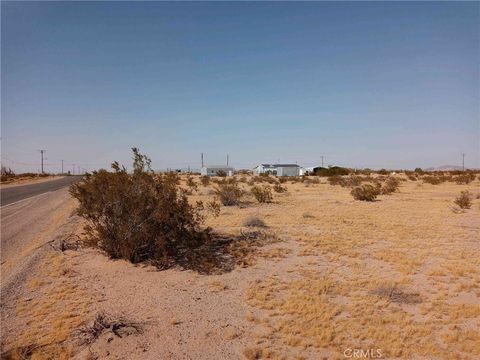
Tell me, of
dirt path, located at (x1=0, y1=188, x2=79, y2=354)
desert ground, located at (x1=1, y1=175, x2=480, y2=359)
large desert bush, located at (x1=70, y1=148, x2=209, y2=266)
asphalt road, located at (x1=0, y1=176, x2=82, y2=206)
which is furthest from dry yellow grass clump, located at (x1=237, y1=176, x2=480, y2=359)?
asphalt road, located at (x1=0, y1=176, x2=82, y2=206)

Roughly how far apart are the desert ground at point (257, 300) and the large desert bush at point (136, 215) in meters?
0.53

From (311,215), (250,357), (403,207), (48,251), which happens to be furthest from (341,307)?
(403,207)

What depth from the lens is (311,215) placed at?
17.7 meters

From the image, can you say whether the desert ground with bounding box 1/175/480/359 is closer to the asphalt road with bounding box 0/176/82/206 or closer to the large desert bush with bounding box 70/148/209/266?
the large desert bush with bounding box 70/148/209/266

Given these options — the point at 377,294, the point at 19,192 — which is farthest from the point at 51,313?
the point at 19,192

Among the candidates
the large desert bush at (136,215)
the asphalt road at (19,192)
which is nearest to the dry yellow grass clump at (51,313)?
A: the large desert bush at (136,215)

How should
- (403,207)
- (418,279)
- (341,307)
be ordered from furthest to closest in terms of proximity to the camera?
(403,207) < (418,279) < (341,307)

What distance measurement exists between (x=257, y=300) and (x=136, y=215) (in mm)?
4009

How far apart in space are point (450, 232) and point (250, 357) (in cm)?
1132

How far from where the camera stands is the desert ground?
230 inches

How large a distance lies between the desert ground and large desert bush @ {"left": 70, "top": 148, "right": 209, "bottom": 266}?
1.74 feet

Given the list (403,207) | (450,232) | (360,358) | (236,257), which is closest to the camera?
(360,358)

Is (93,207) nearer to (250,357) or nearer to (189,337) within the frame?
(189,337)

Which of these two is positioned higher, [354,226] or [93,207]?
[93,207]
